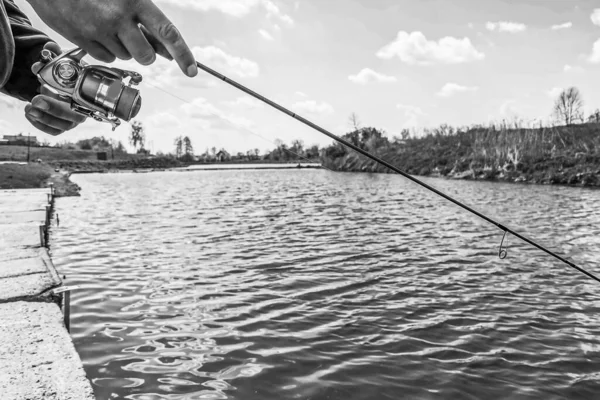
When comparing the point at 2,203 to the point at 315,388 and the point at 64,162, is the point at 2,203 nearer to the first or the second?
the point at 315,388

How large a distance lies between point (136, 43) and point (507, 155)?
4132cm

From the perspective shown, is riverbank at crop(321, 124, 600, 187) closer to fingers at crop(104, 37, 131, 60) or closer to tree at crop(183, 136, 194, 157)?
fingers at crop(104, 37, 131, 60)

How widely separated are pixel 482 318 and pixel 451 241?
5.58 metres

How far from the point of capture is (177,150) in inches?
6649

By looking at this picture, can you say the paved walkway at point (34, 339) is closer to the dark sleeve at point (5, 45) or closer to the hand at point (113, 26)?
the dark sleeve at point (5, 45)

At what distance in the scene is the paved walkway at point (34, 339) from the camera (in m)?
2.76

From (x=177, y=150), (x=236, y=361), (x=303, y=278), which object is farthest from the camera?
(x=177, y=150)

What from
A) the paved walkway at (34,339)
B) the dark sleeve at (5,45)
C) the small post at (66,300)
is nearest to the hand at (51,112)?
the dark sleeve at (5,45)

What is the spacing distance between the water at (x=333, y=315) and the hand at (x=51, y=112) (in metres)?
2.79

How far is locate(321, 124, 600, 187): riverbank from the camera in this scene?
3266 centimetres

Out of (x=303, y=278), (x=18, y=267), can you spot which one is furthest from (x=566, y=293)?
(x=18, y=267)

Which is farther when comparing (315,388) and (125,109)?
(315,388)

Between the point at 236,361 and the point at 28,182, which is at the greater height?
the point at 28,182

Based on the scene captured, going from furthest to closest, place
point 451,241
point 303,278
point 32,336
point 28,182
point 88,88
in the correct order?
point 28,182 < point 451,241 < point 303,278 < point 32,336 < point 88,88
